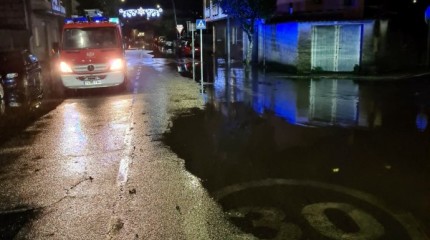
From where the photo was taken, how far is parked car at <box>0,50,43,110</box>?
12.7 meters

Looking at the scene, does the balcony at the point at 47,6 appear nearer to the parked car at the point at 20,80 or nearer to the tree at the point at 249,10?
the tree at the point at 249,10

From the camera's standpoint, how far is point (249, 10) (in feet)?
80.4

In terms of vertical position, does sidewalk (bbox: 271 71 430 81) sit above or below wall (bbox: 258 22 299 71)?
below

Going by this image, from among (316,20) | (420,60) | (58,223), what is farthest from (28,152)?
(420,60)

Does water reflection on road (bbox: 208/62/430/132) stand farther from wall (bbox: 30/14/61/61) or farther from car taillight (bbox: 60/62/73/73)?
wall (bbox: 30/14/61/61)

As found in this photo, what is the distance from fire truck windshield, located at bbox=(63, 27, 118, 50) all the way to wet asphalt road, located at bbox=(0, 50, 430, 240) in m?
2.93

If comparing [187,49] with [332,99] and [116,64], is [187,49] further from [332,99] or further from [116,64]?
[332,99]

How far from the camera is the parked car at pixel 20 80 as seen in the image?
12.7 meters

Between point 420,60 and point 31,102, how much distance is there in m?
20.3

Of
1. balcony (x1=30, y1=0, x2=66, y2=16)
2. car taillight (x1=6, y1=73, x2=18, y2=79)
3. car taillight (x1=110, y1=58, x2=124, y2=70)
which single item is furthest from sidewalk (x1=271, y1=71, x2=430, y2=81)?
balcony (x1=30, y1=0, x2=66, y2=16)

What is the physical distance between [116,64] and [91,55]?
86cm

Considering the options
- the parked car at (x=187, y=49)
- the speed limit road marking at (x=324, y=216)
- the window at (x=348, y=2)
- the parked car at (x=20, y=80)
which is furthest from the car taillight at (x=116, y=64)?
the parked car at (x=187, y=49)

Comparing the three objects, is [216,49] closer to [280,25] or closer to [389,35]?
[280,25]

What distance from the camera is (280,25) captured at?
2425 cm
